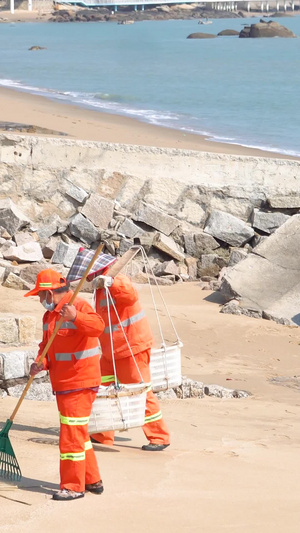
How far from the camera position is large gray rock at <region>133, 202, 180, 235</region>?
1241cm

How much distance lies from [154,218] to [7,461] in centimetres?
750

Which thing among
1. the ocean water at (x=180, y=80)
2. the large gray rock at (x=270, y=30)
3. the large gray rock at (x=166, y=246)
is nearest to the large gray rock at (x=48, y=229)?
the large gray rock at (x=166, y=246)

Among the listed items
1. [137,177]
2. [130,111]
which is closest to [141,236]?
[137,177]

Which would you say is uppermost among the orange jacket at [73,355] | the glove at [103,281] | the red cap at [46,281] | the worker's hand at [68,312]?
the red cap at [46,281]

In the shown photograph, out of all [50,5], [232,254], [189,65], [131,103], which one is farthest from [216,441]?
[50,5]

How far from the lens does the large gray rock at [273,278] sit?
1031 cm

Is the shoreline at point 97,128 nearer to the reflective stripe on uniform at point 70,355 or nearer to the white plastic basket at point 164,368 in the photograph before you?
the white plastic basket at point 164,368

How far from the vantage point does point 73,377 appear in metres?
4.93

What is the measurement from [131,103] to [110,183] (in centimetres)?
1801

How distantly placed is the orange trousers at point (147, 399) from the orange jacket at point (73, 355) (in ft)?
3.20

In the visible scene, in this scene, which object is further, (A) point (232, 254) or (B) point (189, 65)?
(B) point (189, 65)

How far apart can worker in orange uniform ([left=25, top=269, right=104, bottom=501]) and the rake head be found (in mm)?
345

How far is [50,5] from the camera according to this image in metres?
120

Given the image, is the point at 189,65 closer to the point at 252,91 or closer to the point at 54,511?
the point at 252,91
